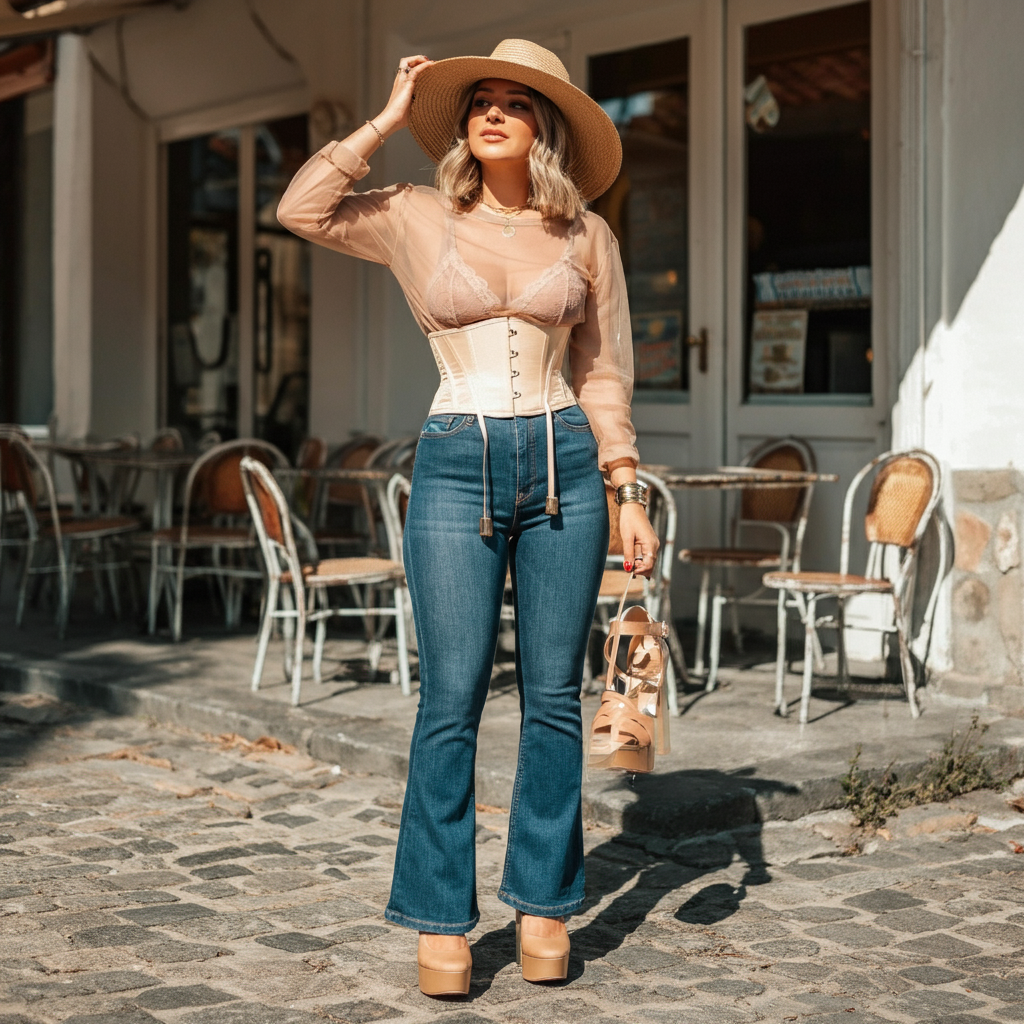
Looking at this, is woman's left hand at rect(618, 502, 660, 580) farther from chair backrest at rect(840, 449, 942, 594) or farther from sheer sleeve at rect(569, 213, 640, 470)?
chair backrest at rect(840, 449, 942, 594)

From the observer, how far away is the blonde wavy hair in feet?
10.6

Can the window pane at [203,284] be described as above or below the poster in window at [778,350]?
above

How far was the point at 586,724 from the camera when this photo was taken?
5.57 metres

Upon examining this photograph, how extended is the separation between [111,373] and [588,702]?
7.35m

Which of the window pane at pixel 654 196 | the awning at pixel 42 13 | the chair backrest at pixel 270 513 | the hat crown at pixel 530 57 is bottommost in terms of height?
the chair backrest at pixel 270 513

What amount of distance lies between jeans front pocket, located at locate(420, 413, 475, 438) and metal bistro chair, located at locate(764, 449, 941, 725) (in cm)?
278

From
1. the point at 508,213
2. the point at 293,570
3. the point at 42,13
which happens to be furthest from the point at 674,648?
the point at 42,13

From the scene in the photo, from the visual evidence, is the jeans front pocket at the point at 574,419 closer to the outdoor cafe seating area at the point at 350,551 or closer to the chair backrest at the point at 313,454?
the outdoor cafe seating area at the point at 350,551

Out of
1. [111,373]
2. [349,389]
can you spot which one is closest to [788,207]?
[349,389]

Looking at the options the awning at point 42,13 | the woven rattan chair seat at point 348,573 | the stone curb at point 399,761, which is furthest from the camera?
the awning at point 42,13

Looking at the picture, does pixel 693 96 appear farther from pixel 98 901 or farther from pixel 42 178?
pixel 42 178

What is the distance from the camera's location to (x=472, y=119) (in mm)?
3260

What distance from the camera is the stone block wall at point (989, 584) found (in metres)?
5.86

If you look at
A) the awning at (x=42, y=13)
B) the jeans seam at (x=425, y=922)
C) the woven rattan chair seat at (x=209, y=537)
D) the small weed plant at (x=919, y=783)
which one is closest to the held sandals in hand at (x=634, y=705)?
the jeans seam at (x=425, y=922)
